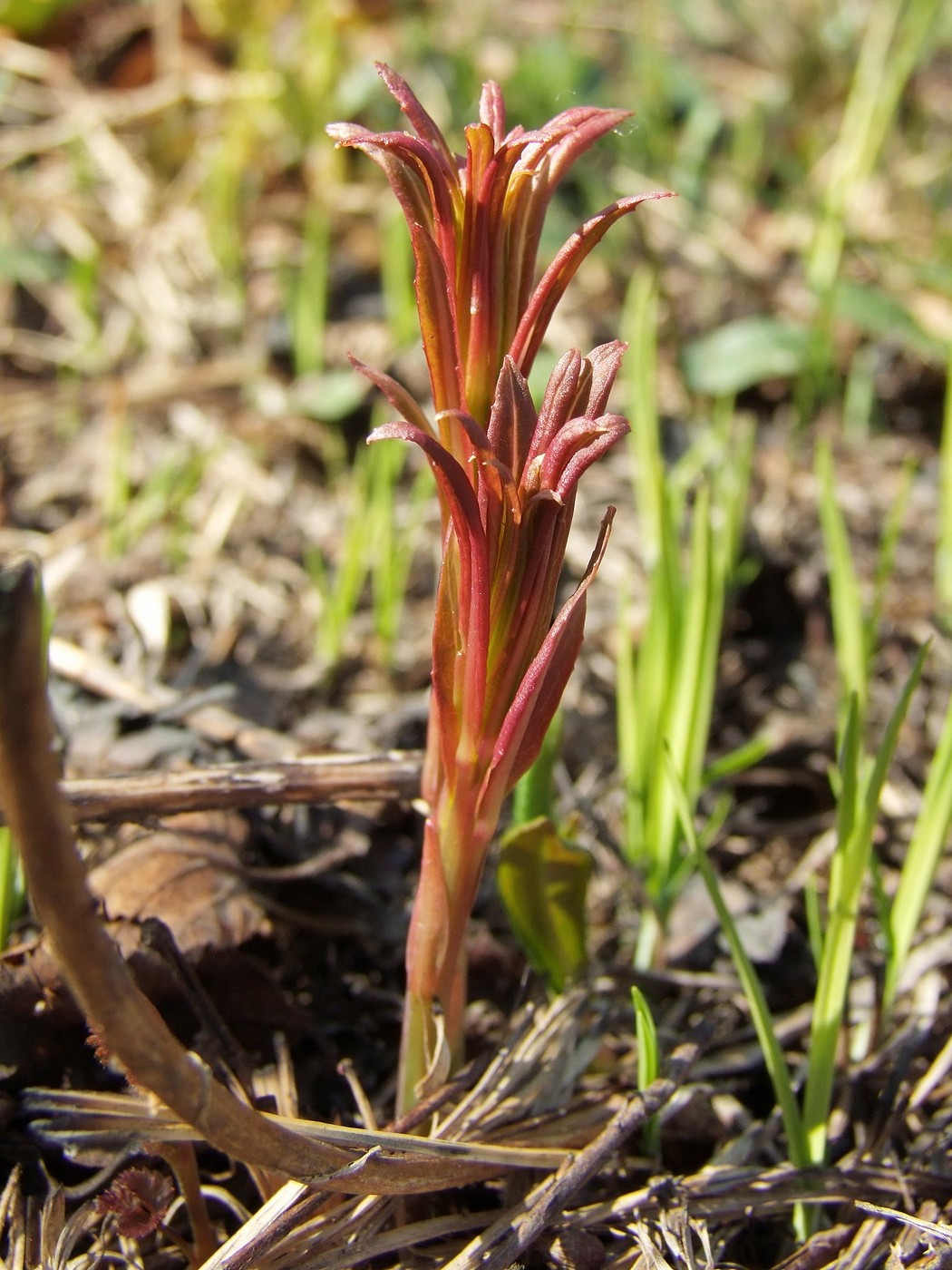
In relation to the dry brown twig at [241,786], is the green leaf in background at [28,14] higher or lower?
higher

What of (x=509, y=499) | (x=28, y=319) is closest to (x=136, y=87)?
(x=28, y=319)

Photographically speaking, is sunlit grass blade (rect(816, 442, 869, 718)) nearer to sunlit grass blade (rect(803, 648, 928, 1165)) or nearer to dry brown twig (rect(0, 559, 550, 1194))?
sunlit grass blade (rect(803, 648, 928, 1165))

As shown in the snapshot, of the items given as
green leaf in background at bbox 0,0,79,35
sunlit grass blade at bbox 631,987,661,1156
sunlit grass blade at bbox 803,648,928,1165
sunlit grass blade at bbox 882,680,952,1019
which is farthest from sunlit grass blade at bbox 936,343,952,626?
green leaf in background at bbox 0,0,79,35

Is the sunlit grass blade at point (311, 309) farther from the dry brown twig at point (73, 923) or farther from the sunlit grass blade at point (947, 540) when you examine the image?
the dry brown twig at point (73, 923)

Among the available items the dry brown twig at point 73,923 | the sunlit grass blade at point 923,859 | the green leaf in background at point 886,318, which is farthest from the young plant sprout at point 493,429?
the green leaf in background at point 886,318

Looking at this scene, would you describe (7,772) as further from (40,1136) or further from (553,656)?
(40,1136)

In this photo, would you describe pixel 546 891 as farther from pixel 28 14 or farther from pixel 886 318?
pixel 28 14
